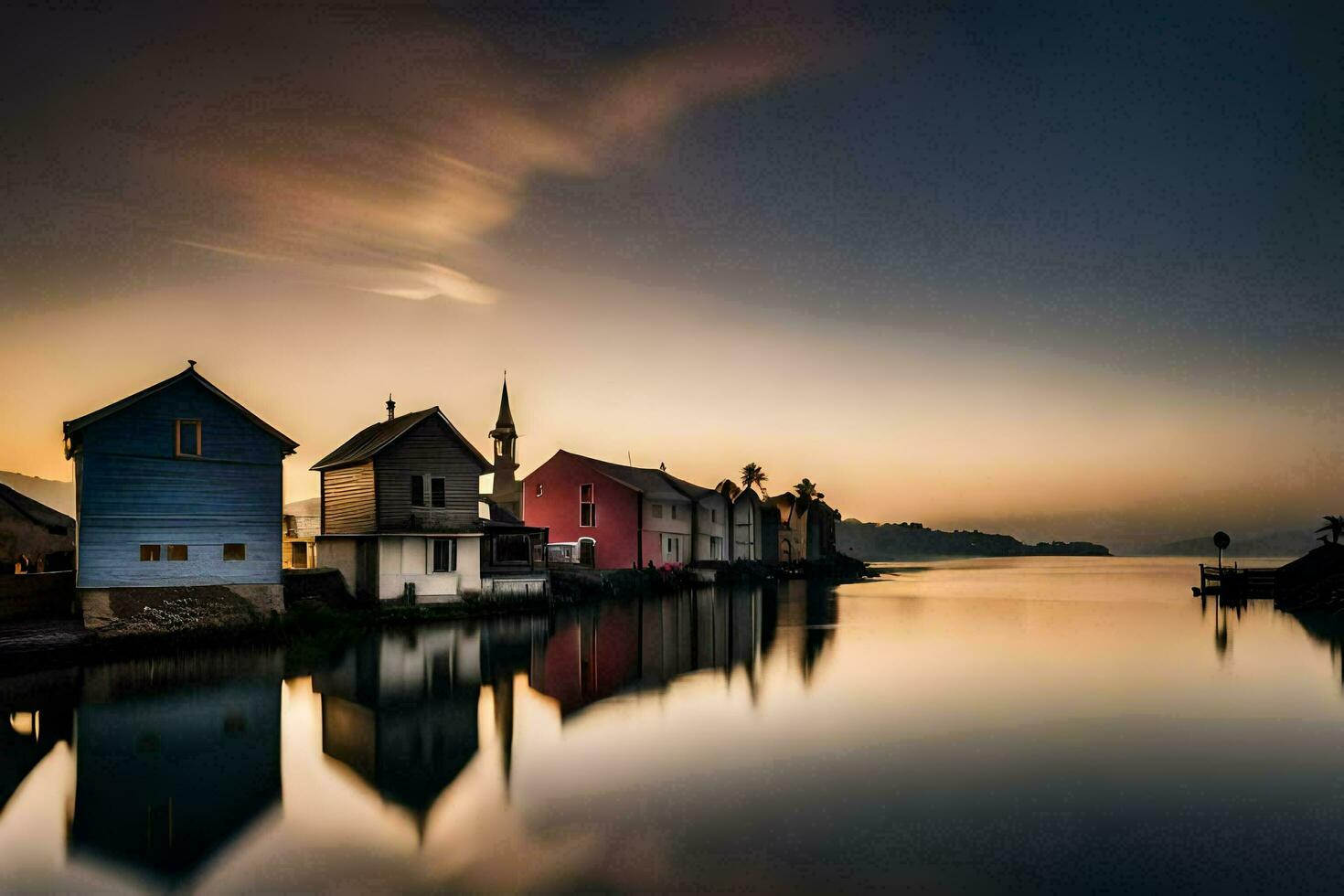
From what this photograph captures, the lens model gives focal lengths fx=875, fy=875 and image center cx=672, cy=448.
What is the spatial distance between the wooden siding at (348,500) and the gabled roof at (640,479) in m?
22.3

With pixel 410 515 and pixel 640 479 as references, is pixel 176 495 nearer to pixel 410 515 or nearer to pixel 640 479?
pixel 410 515

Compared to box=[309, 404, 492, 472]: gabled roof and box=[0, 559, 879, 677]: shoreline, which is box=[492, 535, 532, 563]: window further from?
box=[309, 404, 492, 472]: gabled roof

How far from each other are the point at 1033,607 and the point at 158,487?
47.3 metres

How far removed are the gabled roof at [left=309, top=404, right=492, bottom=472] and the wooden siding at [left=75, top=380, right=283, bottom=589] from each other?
563 centimetres

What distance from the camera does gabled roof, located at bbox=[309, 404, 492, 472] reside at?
126 ft

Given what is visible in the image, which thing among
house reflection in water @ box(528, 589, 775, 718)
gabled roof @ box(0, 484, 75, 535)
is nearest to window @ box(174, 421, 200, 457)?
house reflection in water @ box(528, 589, 775, 718)

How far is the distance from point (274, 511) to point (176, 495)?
3412 millimetres

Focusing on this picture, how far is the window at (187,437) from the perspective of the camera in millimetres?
30906

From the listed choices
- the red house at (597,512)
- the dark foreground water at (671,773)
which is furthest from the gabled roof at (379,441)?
the red house at (597,512)

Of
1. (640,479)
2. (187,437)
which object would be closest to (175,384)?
(187,437)

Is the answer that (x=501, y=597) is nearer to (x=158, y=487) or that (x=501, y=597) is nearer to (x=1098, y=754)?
(x=158, y=487)

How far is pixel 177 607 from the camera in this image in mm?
29484

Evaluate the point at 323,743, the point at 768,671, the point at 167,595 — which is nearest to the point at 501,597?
the point at 167,595

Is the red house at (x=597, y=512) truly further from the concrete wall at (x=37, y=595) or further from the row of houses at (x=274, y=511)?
the concrete wall at (x=37, y=595)
